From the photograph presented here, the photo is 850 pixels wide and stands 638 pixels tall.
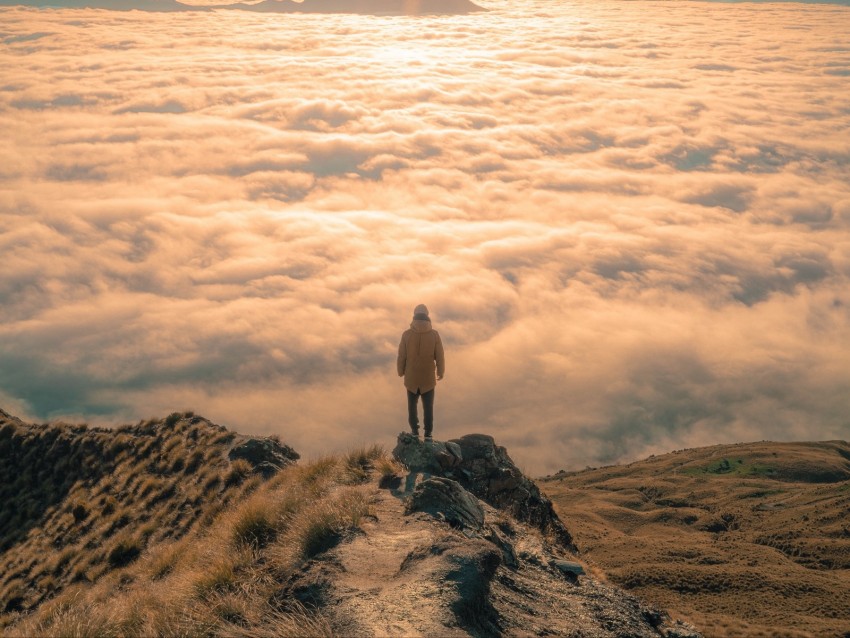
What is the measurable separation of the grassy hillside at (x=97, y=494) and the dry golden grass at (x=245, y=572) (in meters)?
2.55

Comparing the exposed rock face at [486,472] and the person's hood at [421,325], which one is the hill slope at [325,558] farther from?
the person's hood at [421,325]

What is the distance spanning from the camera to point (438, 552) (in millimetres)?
9078

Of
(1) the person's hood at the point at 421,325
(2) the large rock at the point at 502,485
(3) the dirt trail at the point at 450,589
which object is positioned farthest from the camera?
(2) the large rock at the point at 502,485

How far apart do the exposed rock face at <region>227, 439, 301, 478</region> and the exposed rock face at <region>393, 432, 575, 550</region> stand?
4.30 metres

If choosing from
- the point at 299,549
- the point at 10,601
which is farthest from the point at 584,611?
the point at 10,601

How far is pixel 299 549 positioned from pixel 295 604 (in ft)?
4.76

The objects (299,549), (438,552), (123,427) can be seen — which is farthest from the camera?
(123,427)

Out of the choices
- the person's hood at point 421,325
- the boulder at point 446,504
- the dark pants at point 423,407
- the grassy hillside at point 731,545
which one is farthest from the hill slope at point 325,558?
the grassy hillside at point 731,545

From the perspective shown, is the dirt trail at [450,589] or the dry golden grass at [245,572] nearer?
the dirt trail at [450,589]

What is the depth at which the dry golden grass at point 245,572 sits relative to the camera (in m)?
8.30

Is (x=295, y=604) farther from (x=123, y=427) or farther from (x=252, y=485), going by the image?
(x=123, y=427)

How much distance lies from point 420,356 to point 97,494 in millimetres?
12573

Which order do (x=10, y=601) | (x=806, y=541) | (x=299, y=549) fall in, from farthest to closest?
1. (x=806, y=541)
2. (x=10, y=601)
3. (x=299, y=549)

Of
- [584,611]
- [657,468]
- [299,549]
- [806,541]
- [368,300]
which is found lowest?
[368,300]
